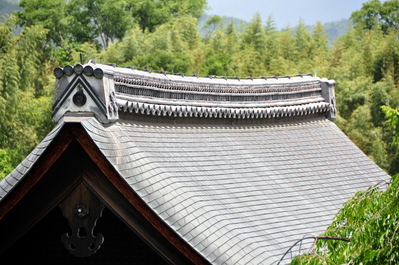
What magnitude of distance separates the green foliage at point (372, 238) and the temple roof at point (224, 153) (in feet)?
3.30

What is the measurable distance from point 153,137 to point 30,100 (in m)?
19.0

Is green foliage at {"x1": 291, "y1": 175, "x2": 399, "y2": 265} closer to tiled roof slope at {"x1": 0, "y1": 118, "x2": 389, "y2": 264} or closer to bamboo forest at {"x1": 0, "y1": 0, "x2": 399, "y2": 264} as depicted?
tiled roof slope at {"x1": 0, "y1": 118, "x2": 389, "y2": 264}

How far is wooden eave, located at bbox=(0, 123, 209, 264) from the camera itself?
566cm

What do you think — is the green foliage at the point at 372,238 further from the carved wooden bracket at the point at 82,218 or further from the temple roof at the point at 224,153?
the carved wooden bracket at the point at 82,218

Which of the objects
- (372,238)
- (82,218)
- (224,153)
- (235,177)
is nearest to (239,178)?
(235,177)

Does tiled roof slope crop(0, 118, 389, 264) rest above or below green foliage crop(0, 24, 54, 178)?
above

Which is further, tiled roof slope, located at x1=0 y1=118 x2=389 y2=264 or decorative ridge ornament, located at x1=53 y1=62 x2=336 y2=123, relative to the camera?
decorative ridge ornament, located at x1=53 y1=62 x2=336 y2=123

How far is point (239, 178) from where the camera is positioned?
7.25 meters

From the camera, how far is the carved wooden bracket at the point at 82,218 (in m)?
5.93

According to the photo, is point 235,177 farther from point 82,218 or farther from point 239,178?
point 82,218

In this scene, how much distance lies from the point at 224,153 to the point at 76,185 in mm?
2123

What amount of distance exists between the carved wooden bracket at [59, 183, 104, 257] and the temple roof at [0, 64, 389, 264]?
436 mm

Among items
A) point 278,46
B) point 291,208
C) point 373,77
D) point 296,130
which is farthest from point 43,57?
point 291,208

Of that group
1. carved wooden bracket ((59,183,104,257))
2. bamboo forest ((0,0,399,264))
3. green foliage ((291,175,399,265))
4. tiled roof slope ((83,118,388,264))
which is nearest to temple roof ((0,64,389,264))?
tiled roof slope ((83,118,388,264))
